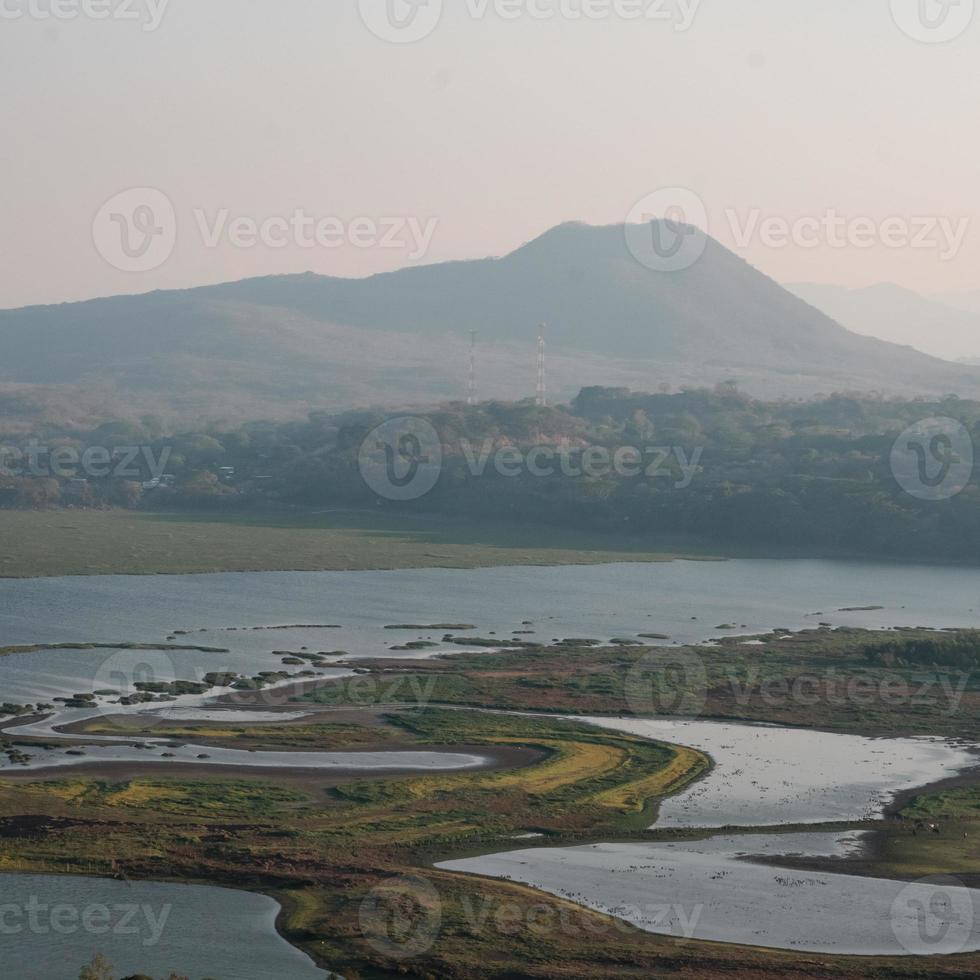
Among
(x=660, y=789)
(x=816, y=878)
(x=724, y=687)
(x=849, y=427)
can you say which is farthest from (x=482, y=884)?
(x=849, y=427)

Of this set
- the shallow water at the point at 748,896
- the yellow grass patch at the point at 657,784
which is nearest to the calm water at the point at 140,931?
the shallow water at the point at 748,896

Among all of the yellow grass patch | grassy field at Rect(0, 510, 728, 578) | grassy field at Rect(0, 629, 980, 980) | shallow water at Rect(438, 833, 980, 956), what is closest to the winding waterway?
shallow water at Rect(438, 833, 980, 956)

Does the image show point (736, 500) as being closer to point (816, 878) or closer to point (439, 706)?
point (439, 706)

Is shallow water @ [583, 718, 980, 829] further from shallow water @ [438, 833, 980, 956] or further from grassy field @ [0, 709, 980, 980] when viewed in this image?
shallow water @ [438, 833, 980, 956]

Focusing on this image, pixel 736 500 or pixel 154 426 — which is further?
pixel 154 426

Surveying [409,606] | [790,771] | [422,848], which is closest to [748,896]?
[422,848]

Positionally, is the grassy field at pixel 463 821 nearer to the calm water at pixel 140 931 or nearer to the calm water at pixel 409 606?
the calm water at pixel 140 931

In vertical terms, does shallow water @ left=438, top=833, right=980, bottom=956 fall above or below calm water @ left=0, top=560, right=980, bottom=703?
below
